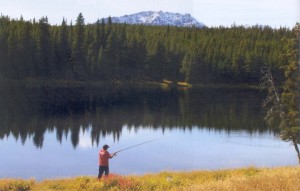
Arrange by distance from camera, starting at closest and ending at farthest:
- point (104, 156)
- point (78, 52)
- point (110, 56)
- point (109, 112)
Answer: point (104, 156)
point (109, 112)
point (78, 52)
point (110, 56)

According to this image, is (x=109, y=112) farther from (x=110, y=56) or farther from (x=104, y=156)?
(x=104, y=156)

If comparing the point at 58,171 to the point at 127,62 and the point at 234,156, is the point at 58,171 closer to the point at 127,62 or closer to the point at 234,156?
the point at 234,156

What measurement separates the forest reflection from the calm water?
138mm

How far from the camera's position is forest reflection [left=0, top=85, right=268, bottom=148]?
6706 centimetres

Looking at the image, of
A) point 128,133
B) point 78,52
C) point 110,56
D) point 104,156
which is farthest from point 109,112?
point 104,156

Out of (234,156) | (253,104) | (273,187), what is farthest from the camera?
(253,104)

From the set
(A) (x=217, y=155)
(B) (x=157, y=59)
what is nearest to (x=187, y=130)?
(A) (x=217, y=155)

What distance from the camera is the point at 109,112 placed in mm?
85250

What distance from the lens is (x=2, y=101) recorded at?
89750 millimetres

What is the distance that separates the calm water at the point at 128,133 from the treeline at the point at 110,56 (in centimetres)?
1896

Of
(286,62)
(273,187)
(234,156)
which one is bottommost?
(234,156)

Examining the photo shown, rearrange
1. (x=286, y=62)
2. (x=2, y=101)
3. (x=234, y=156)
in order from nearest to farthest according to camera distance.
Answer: (x=286, y=62)
(x=234, y=156)
(x=2, y=101)

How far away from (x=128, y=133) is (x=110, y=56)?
81.6 meters

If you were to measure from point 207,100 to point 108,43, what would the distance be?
4658 cm
